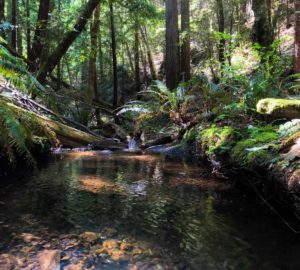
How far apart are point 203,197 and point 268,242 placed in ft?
5.07

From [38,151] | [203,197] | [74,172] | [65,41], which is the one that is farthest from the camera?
[65,41]

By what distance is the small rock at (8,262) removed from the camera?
9.30ft

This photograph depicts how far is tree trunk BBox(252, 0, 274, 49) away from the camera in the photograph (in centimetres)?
1257

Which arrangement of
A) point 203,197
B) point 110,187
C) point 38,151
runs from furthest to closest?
1. point 38,151
2. point 110,187
3. point 203,197

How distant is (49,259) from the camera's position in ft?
9.75

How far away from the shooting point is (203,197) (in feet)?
15.7

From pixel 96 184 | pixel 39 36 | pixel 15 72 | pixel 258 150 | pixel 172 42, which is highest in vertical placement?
pixel 172 42

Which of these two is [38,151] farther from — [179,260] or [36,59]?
[179,260]

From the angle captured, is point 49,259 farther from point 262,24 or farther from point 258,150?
point 262,24

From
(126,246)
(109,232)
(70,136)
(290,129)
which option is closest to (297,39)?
(290,129)

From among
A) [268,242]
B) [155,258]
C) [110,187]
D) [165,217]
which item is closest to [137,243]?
[155,258]

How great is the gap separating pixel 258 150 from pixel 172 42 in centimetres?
1017

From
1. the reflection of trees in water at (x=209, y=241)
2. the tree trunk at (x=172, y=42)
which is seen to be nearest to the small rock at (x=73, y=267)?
the reflection of trees in water at (x=209, y=241)

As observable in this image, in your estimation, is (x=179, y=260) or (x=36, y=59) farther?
(x=36, y=59)
